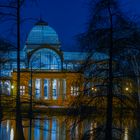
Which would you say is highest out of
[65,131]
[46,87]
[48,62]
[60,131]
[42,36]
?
[42,36]

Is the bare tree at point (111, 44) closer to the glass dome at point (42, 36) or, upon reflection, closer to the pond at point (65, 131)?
the pond at point (65, 131)

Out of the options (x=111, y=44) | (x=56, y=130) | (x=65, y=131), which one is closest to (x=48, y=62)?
(x=56, y=130)

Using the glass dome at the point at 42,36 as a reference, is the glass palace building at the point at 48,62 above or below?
below

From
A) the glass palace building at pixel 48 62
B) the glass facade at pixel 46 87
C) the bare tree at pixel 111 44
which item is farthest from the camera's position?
the glass facade at pixel 46 87

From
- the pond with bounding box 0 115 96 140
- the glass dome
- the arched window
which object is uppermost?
the glass dome

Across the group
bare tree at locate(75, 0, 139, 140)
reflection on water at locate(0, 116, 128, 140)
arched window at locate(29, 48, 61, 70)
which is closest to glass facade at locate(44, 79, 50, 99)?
arched window at locate(29, 48, 61, 70)

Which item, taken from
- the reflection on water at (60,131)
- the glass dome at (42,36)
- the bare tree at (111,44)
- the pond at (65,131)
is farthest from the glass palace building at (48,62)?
the bare tree at (111,44)

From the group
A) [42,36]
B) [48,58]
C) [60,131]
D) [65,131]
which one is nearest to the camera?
[65,131]

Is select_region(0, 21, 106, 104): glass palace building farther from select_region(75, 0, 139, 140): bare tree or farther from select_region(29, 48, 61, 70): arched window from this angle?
select_region(75, 0, 139, 140): bare tree

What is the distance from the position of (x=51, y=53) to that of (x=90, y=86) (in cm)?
9149

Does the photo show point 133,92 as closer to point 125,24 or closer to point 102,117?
point 102,117

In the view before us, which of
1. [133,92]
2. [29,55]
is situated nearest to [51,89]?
[29,55]

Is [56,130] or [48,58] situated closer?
[56,130]

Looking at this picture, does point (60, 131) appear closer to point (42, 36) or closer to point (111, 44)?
point (111, 44)
